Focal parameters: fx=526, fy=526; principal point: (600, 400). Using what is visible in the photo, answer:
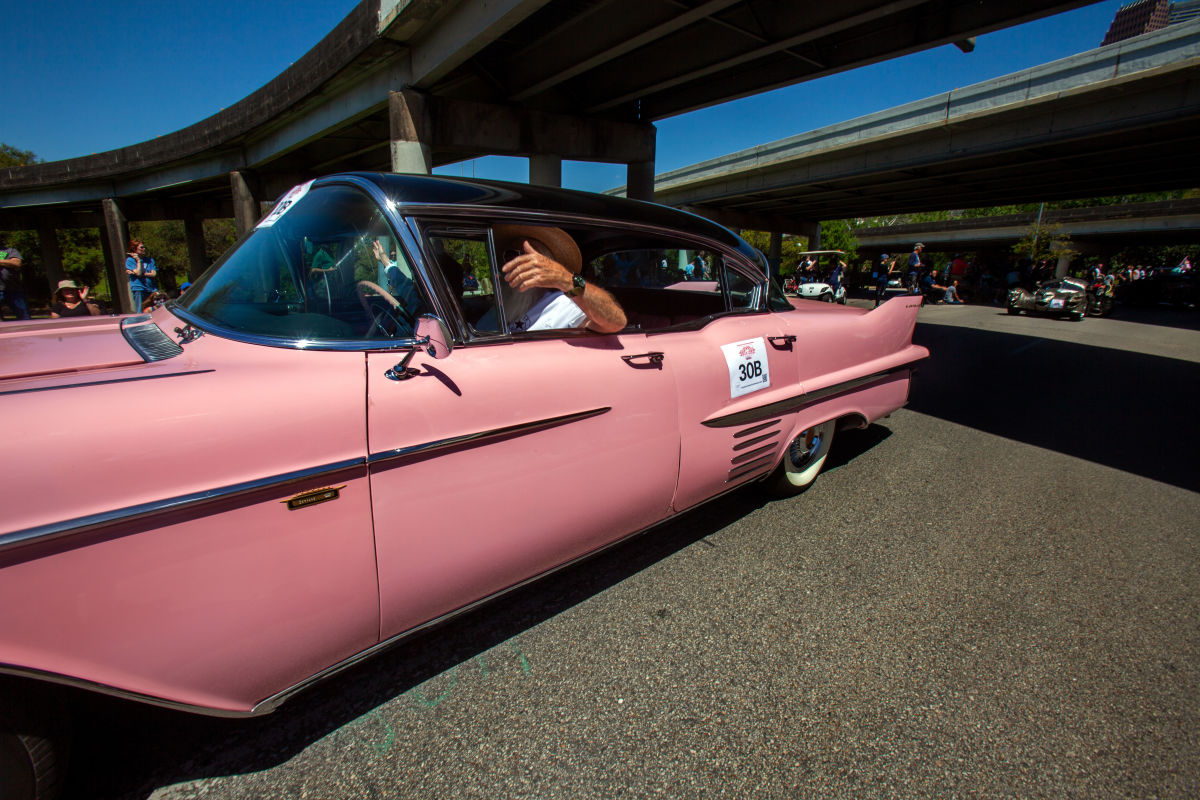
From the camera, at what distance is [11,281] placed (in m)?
8.20

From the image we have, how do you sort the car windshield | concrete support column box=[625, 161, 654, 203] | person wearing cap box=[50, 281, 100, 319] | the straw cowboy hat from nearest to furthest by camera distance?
the car windshield
the straw cowboy hat
person wearing cap box=[50, 281, 100, 319]
concrete support column box=[625, 161, 654, 203]

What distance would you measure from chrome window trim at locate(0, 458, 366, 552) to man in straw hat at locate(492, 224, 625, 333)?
2.59ft

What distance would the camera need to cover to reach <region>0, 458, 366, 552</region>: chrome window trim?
1.00m

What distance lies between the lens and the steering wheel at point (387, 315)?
163cm

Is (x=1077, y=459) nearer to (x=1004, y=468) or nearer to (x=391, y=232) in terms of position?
(x=1004, y=468)

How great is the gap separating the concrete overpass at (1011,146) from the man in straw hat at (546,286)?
16.4 m

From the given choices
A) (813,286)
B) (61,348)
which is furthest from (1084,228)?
(61,348)

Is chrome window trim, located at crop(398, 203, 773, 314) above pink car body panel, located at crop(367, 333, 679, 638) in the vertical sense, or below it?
above

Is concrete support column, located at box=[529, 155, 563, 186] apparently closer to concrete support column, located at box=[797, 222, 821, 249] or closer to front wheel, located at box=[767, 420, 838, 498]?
front wheel, located at box=[767, 420, 838, 498]

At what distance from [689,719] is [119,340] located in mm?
2169

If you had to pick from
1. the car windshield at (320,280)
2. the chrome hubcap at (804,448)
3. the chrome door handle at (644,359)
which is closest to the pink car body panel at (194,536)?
the car windshield at (320,280)

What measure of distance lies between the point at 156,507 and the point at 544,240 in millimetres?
1412

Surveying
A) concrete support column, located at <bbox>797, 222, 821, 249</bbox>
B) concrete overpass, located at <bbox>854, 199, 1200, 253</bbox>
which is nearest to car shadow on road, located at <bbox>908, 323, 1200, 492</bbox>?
concrete support column, located at <bbox>797, 222, 821, 249</bbox>

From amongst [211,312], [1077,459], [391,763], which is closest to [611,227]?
[211,312]
